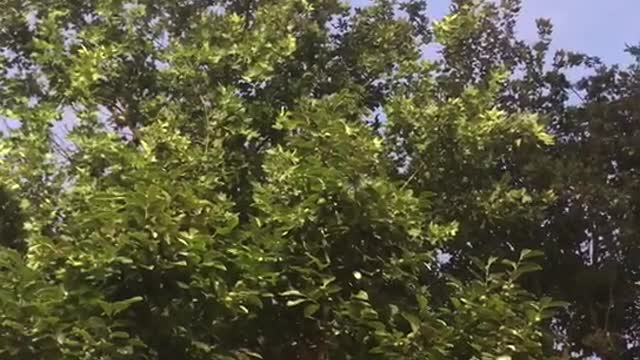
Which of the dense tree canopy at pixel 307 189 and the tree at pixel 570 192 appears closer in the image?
the dense tree canopy at pixel 307 189

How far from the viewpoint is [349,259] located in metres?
5.25

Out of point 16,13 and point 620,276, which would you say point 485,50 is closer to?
point 620,276

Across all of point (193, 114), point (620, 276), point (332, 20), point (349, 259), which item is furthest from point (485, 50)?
point (349, 259)

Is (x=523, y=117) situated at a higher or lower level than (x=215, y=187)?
higher

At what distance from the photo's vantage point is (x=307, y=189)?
203 inches

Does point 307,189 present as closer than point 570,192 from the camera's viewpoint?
Yes

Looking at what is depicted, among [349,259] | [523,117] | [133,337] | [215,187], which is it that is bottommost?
[133,337]

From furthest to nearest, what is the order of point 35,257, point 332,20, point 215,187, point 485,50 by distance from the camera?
point 485,50 < point 332,20 < point 215,187 < point 35,257

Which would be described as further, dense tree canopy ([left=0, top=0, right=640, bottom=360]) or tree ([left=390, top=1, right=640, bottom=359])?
tree ([left=390, top=1, right=640, bottom=359])

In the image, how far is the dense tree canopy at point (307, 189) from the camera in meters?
4.90

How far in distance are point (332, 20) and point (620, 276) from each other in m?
2.68

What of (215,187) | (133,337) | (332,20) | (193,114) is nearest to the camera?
(133,337)

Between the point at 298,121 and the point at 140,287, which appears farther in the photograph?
the point at 298,121

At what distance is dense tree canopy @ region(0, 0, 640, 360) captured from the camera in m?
4.90
